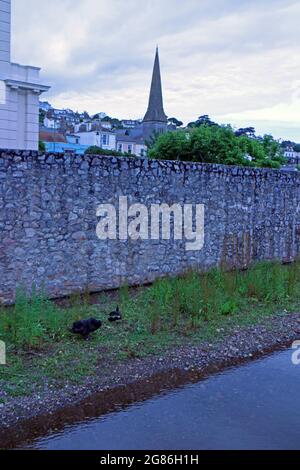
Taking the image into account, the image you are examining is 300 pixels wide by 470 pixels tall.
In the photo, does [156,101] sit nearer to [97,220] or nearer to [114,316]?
[97,220]

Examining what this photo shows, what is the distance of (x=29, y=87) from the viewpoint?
1856 cm

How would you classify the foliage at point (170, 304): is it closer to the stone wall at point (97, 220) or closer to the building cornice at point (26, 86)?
the stone wall at point (97, 220)

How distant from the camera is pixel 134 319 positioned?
8.59m

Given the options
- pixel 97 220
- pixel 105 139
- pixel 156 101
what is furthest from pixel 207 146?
pixel 105 139

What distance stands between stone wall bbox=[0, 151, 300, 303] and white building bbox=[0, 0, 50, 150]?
28.1 ft

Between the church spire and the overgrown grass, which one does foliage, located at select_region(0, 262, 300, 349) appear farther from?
the church spire

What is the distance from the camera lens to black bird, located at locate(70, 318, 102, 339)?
7.41 metres

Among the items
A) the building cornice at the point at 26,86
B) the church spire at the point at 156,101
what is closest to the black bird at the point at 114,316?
the building cornice at the point at 26,86

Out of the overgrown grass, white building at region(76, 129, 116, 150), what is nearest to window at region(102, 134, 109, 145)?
white building at region(76, 129, 116, 150)

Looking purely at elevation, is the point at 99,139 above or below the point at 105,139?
below

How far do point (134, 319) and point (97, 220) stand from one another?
7.50 ft
